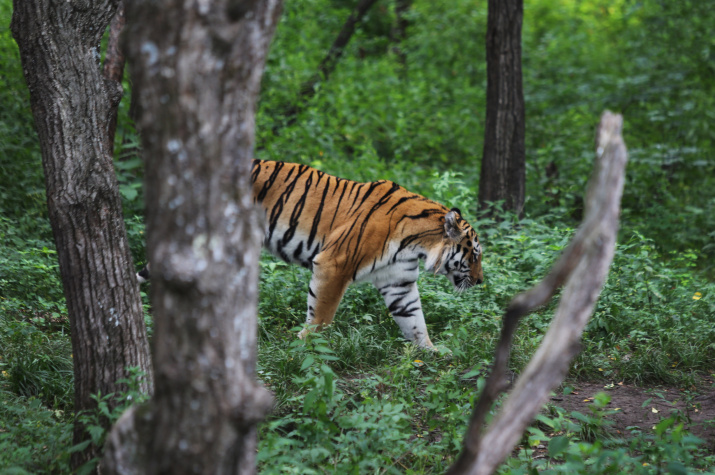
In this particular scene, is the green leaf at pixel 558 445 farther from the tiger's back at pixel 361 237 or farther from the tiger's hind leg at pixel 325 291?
the tiger's hind leg at pixel 325 291

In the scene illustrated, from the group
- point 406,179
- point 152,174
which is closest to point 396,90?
point 406,179

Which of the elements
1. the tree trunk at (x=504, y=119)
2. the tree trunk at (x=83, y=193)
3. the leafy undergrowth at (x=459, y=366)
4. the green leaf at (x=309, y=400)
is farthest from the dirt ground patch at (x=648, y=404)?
the tree trunk at (x=504, y=119)

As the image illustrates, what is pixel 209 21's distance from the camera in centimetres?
184

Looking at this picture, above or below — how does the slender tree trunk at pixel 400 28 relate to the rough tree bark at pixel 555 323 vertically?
above

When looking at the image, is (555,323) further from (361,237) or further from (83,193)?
(361,237)

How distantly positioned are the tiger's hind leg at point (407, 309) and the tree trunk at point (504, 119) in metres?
2.72

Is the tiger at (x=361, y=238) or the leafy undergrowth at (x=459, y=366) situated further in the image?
the tiger at (x=361, y=238)

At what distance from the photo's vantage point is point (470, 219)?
6773mm

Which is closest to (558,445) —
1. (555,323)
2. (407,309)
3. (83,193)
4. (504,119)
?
(555,323)

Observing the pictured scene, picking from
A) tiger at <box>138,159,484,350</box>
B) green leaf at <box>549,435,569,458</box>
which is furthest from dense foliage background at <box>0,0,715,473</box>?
tiger at <box>138,159,484,350</box>

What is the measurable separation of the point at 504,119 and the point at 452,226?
9.27 ft

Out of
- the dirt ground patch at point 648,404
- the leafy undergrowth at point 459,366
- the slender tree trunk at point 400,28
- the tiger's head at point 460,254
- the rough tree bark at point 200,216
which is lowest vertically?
the dirt ground patch at point 648,404

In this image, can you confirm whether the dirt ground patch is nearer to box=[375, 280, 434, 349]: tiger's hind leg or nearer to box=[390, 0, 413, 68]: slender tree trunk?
box=[375, 280, 434, 349]: tiger's hind leg

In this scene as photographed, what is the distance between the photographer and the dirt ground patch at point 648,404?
12.0 ft
